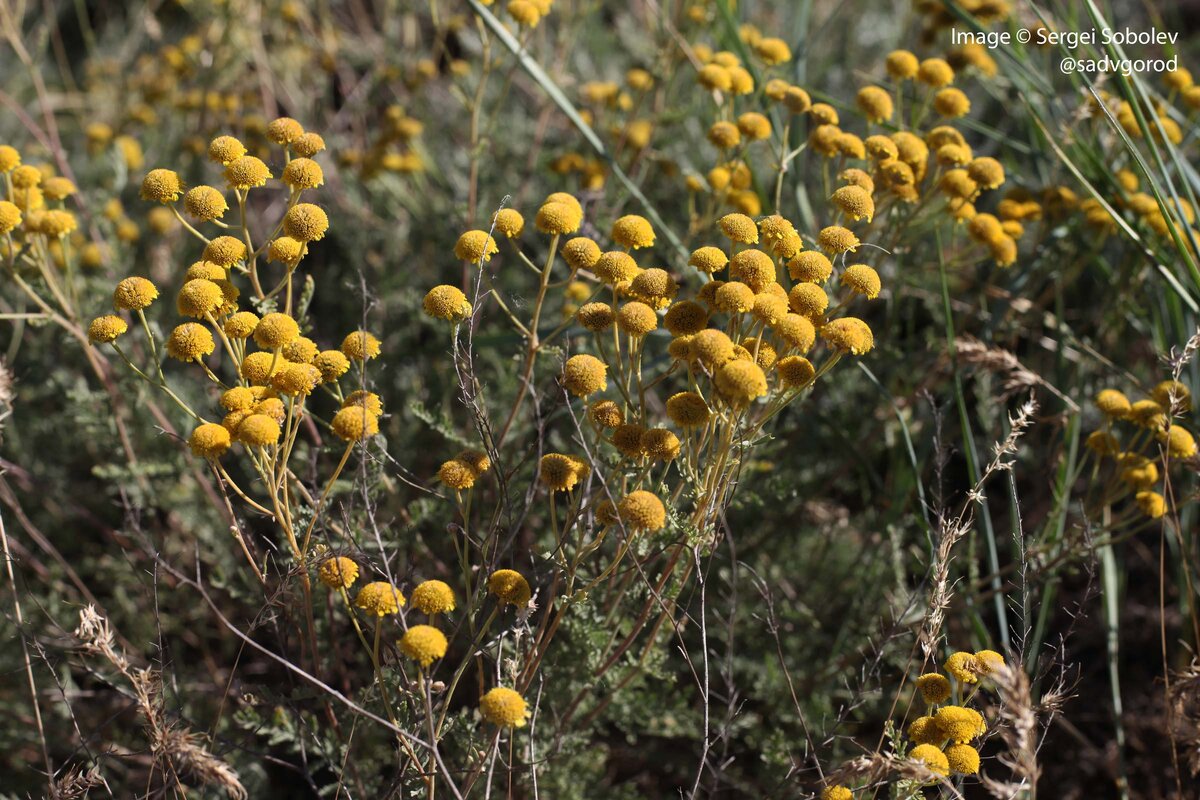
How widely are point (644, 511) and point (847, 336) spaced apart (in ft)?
1.58

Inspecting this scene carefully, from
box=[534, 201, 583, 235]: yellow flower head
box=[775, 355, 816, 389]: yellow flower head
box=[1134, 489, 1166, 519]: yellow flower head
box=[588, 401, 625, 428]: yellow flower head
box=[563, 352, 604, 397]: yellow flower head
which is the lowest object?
box=[1134, 489, 1166, 519]: yellow flower head

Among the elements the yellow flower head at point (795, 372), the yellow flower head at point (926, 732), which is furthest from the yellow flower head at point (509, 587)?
the yellow flower head at point (926, 732)

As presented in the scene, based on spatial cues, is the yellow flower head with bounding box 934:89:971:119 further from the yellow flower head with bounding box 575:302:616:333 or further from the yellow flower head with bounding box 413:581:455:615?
the yellow flower head with bounding box 413:581:455:615

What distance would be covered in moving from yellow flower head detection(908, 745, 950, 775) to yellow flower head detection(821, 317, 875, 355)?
2.15ft

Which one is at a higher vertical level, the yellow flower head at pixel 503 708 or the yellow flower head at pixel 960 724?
the yellow flower head at pixel 503 708

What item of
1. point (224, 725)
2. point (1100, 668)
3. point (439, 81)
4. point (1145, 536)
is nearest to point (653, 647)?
point (224, 725)

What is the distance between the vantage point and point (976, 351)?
248 cm

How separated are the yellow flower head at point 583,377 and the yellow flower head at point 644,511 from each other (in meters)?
0.22

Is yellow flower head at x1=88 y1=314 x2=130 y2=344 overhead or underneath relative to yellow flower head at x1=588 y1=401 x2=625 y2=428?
overhead

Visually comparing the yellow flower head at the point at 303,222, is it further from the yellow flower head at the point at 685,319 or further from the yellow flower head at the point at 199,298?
the yellow flower head at the point at 685,319

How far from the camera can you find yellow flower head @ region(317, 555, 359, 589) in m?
1.75

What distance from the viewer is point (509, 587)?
1.77 meters

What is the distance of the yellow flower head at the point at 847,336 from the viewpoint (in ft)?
6.02

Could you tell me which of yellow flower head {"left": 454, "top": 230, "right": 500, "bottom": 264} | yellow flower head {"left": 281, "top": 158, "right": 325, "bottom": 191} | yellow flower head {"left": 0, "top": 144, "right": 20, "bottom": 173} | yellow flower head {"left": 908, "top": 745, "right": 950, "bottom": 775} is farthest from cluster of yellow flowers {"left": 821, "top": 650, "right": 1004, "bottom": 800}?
yellow flower head {"left": 0, "top": 144, "right": 20, "bottom": 173}
